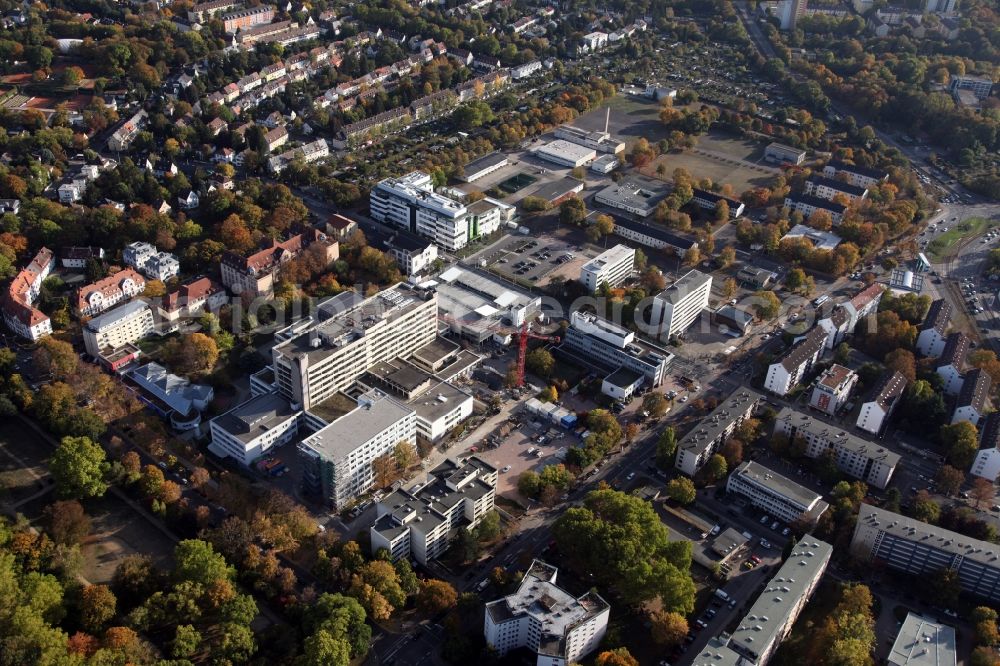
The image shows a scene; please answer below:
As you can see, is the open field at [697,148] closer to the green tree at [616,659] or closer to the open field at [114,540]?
the green tree at [616,659]

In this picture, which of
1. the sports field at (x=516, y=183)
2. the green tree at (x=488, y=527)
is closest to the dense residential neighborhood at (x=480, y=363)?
the green tree at (x=488, y=527)

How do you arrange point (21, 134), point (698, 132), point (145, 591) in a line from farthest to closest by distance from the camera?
point (698, 132), point (21, 134), point (145, 591)

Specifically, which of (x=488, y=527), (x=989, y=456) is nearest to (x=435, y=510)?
(x=488, y=527)

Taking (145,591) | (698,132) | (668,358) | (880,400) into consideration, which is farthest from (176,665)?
(698,132)

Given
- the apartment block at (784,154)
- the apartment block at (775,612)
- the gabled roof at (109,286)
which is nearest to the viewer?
the apartment block at (775,612)

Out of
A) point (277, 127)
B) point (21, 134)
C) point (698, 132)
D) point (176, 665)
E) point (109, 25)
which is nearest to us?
point (176, 665)

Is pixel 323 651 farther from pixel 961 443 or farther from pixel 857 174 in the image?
pixel 857 174

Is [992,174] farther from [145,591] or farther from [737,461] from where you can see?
[145,591]
